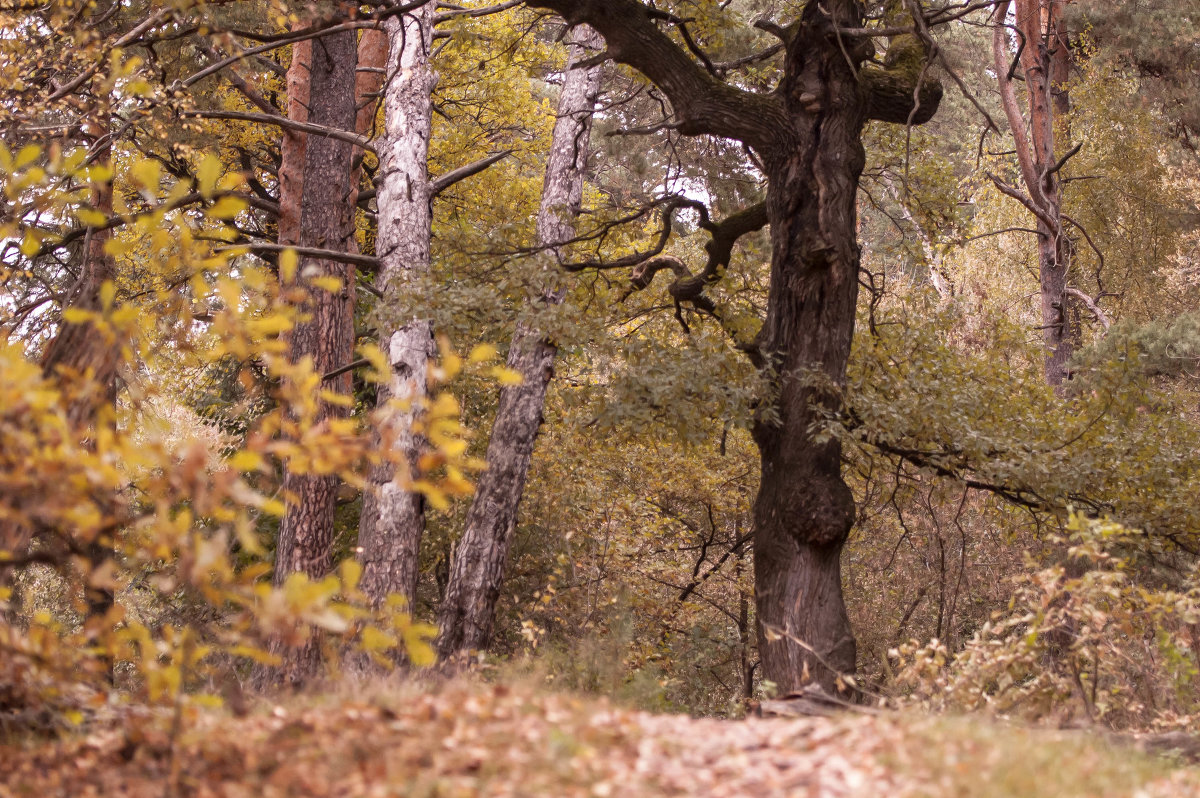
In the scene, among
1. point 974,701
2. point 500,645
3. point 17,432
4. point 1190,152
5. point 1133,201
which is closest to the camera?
point 17,432

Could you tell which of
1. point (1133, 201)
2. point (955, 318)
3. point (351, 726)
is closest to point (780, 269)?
point (955, 318)

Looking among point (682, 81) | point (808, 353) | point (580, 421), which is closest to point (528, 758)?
point (808, 353)

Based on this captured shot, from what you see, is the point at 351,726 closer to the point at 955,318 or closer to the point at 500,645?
the point at 955,318

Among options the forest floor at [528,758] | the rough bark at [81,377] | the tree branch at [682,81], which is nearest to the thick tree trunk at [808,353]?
the tree branch at [682,81]

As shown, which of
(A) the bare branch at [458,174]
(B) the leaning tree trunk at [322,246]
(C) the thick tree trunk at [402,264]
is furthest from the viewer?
(A) the bare branch at [458,174]

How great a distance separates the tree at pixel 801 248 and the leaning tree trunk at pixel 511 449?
1.51 metres

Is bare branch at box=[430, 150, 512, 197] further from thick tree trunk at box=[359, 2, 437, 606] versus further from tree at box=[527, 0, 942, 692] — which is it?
tree at box=[527, 0, 942, 692]

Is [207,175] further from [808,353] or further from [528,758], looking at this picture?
[808,353]

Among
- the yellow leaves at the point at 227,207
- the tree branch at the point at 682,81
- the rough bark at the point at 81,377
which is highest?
the tree branch at the point at 682,81

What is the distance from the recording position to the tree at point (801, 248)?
8.23 meters

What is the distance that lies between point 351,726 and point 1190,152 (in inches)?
915

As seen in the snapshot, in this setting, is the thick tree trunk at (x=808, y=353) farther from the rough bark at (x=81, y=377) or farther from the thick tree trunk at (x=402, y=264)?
the rough bark at (x=81, y=377)

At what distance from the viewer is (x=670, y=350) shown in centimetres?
892

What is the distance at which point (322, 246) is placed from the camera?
11.4 meters
